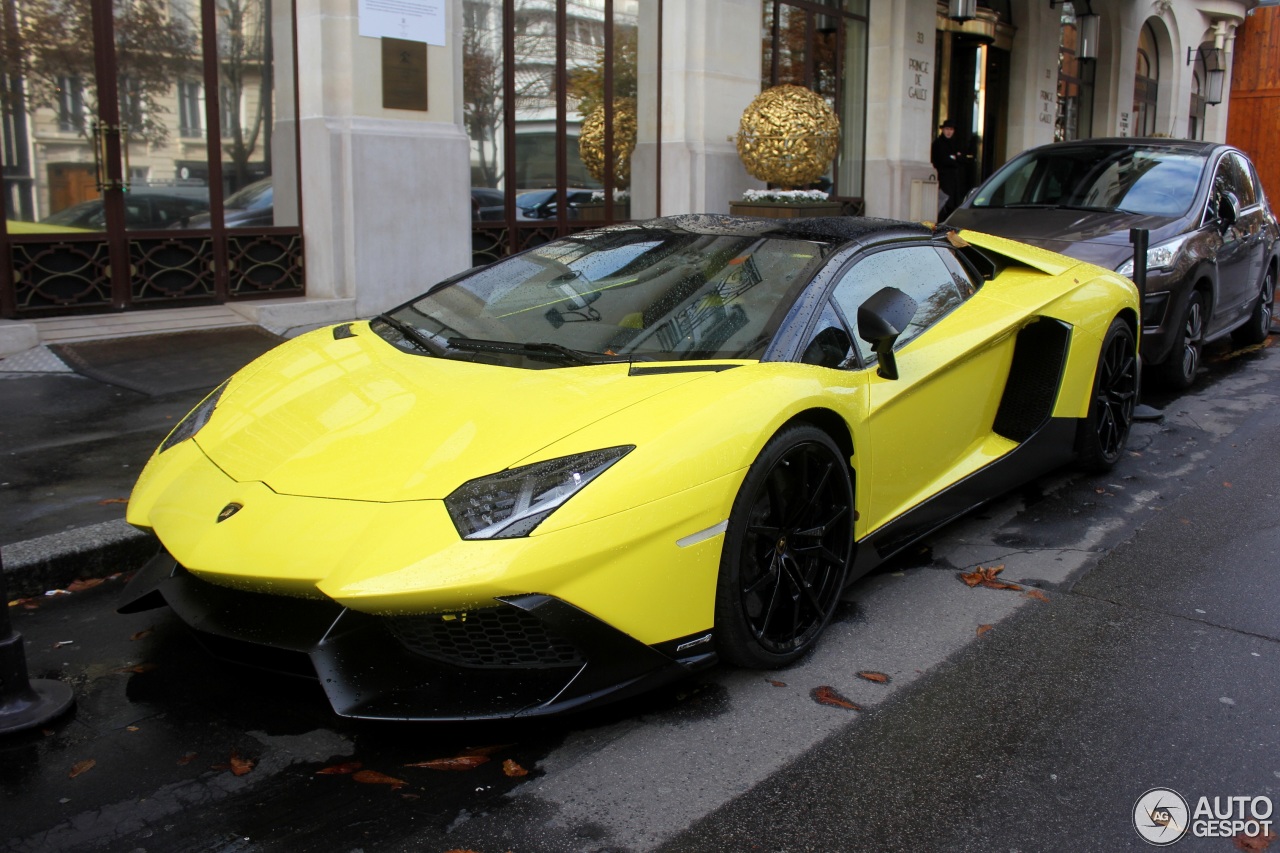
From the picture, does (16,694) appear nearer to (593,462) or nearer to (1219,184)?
(593,462)

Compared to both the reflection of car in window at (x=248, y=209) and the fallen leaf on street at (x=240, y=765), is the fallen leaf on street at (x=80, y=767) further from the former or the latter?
the reflection of car in window at (x=248, y=209)

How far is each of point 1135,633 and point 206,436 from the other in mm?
3051

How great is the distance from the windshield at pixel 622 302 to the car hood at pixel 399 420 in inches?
7.6

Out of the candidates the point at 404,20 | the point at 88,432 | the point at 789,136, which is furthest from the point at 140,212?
the point at 789,136

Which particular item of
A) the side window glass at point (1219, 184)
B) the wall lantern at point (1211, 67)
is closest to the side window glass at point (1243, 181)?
the side window glass at point (1219, 184)

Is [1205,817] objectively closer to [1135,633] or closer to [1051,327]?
[1135,633]

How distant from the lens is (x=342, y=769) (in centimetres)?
295

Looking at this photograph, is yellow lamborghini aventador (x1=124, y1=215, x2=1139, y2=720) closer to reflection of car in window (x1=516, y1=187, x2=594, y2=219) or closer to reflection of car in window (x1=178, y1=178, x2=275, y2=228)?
reflection of car in window (x1=178, y1=178, x2=275, y2=228)

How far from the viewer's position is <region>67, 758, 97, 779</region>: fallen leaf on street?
9.62 ft

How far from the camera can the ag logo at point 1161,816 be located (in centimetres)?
268

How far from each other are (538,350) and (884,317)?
1111mm

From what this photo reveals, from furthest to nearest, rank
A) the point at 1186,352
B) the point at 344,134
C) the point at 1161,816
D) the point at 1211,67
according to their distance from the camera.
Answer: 1. the point at 1211,67
2. the point at 344,134
3. the point at 1186,352
4. the point at 1161,816

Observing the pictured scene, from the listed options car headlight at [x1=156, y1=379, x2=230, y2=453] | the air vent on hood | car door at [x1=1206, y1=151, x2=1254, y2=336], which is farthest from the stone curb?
car door at [x1=1206, y1=151, x2=1254, y2=336]

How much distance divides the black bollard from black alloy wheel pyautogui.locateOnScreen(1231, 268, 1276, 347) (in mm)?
9376
